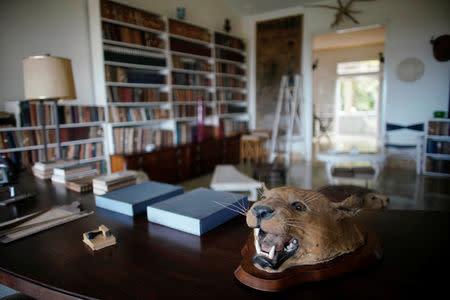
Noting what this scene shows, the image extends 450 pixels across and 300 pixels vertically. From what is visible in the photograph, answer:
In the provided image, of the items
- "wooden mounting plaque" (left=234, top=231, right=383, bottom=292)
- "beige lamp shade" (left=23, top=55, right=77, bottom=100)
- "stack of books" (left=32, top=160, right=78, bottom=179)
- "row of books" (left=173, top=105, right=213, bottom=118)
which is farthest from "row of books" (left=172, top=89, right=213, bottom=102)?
"wooden mounting plaque" (left=234, top=231, right=383, bottom=292)

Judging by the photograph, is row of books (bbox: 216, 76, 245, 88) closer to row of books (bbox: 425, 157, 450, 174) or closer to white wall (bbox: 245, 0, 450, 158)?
white wall (bbox: 245, 0, 450, 158)

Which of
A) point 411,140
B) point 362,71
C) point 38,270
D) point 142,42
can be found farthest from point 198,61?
point 362,71

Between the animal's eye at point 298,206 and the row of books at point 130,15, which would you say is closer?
the animal's eye at point 298,206

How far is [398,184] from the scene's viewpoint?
468 cm

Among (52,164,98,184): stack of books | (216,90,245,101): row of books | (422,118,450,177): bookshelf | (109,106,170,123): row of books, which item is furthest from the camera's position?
(216,90,245,101): row of books

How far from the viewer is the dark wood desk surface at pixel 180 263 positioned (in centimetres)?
66

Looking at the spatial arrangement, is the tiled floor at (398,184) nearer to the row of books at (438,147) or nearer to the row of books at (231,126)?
the row of books at (438,147)

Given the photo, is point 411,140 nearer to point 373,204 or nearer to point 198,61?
point 198,61

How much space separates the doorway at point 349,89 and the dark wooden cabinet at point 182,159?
5.45 meters

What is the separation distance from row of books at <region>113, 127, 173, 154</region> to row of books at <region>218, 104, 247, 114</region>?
A: 5.16ft

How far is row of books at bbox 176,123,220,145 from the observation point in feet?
16.9

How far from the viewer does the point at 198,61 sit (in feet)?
18.4

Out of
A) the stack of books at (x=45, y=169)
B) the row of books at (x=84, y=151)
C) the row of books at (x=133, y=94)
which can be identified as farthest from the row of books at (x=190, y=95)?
the stack of books at (x=45, y=169)

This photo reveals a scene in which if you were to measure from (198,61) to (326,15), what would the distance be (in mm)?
2928
